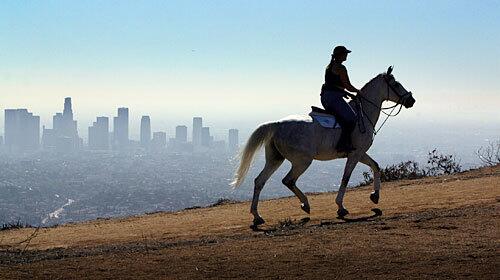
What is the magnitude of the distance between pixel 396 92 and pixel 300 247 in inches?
212

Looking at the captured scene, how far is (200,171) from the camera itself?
138 meters

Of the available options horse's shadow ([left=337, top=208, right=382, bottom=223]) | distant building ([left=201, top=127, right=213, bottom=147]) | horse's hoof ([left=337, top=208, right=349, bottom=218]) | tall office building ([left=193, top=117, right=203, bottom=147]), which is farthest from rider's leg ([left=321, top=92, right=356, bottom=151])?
distant building ([left=201, top=127, right=213, bottom=147])

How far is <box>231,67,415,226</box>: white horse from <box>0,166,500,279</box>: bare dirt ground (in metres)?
0.69

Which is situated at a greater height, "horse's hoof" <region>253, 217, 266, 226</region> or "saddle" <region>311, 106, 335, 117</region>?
"saddle" <region>311, 106, 335, 117</region>

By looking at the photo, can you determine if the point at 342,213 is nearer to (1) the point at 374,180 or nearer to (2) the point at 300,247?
(1) the point at 374,180

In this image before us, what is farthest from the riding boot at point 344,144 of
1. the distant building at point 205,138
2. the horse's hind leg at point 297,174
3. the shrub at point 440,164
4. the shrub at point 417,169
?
the distant building at point 205,138

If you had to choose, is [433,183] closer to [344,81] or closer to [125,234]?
[344,81]

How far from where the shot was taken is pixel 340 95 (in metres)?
11.3

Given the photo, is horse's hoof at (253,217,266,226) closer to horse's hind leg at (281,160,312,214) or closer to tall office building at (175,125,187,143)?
horse's hind leg at (281,160,312,214)

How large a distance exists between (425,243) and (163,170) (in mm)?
144952

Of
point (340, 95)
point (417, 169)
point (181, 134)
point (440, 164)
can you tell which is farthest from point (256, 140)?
point (181, 134)

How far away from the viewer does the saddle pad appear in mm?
10953

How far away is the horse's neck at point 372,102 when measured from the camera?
464 inches

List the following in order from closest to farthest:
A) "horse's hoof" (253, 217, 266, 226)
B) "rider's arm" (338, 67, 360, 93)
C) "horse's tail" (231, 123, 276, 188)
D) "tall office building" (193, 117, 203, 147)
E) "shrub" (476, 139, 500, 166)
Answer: "horse's hoof" (253, 217, 266, 226)
"horse's tail" (231, 123, 276, 188)
"rider's arm" (338, 67, 360, 93)
"shrub" (476, 139, 500, 166)
"tall office building" (193, 117, 203, 147)
